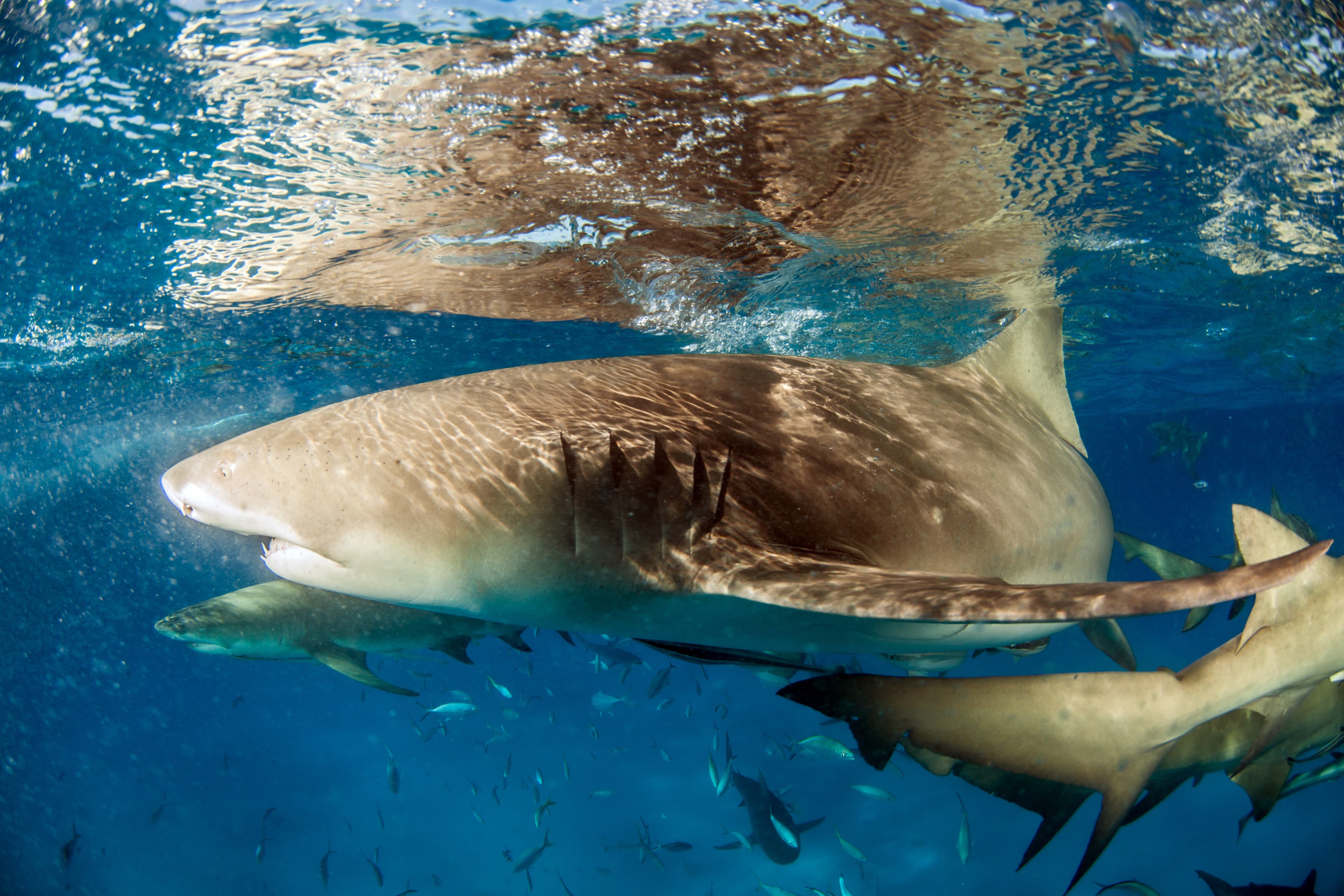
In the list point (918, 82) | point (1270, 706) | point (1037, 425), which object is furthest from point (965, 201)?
point (1270, 706)

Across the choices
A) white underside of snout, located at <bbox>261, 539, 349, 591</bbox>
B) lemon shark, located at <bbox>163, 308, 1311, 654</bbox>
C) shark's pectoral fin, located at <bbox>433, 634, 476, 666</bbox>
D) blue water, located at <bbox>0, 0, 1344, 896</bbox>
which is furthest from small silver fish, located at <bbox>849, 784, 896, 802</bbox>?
white underside of snout, located at <bbox>261, 539, 349, 591</bbox>

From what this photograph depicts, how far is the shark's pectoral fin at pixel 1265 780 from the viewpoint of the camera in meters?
2.65

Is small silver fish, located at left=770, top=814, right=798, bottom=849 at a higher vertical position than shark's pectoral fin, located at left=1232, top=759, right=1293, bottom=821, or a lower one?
lower

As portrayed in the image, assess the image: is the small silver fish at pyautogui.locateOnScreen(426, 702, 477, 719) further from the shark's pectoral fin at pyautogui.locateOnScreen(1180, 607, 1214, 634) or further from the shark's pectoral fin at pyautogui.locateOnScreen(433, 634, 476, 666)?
the shark's pectoral fin at pyautogui.locateOnScreen(1180, 607, 1214, 634)

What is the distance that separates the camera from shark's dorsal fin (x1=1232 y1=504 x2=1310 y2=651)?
2.16m

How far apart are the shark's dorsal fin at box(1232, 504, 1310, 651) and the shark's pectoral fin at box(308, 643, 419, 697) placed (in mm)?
6123

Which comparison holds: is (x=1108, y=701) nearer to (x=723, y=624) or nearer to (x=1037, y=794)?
(x=1037, y=794)

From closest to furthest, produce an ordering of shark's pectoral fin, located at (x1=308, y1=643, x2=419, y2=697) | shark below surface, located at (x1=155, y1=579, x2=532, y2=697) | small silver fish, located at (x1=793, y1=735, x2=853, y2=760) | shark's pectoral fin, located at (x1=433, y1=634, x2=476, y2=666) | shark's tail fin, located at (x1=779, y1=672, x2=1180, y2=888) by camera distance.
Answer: shark's tail fin, located at (x1=779, y1=672, x2=1180, y2=888) → shark's pectoral fin, located at (x1=433, y1=634, x2=476, y2=666) → shark below surface, located at (x1=155, y1=579, x2=532, y2=697) → shark's pectoral fin, located at (x1=308, y1=643, x2=419, y2=697) → small silver fish, located at (x1=793, y1=735, x2=853, y2=760)

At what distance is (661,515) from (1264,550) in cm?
216

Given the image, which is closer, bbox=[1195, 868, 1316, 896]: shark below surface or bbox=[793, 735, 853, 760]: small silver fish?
bbox=[1195, 868, 1316, 896]: shark below surface

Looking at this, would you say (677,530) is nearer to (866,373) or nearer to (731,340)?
(866,373)

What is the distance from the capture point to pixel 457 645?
18.1 feet

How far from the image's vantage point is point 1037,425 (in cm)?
423

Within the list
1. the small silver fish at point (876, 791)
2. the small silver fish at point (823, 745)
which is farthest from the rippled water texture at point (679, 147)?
the small silver fish at point (876, 791)
